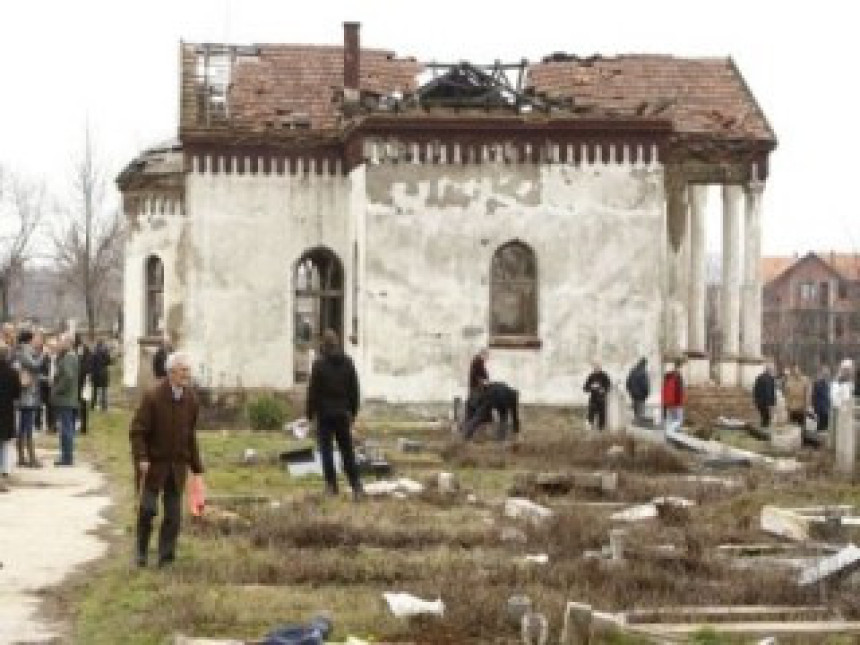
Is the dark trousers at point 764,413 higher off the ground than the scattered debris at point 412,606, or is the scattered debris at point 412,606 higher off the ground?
the dark trousers at point 764,413

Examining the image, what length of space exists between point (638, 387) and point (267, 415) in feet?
23.8

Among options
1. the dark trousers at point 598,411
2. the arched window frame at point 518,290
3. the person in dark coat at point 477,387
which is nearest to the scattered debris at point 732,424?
the dark trousers at point 598,411

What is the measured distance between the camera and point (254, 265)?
1543 inches

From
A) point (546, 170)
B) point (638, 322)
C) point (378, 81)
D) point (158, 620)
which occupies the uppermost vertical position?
point (378, 81)

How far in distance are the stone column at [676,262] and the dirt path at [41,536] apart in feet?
56.0

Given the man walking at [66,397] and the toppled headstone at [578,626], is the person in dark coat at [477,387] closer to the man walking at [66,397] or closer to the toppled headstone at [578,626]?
the man walking at [66,397]

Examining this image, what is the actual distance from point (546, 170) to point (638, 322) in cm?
359

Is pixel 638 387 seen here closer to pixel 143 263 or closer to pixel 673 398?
pixel 673 398

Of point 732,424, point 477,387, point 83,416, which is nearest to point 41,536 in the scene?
point 477,387

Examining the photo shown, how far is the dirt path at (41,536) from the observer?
41.5 feet

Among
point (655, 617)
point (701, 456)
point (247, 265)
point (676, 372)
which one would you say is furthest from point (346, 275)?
point (655, 617)

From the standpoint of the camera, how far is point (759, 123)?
39.5 metres

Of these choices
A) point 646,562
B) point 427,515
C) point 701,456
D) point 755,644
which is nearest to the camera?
point 755,644

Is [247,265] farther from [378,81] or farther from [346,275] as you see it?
[378,81]
